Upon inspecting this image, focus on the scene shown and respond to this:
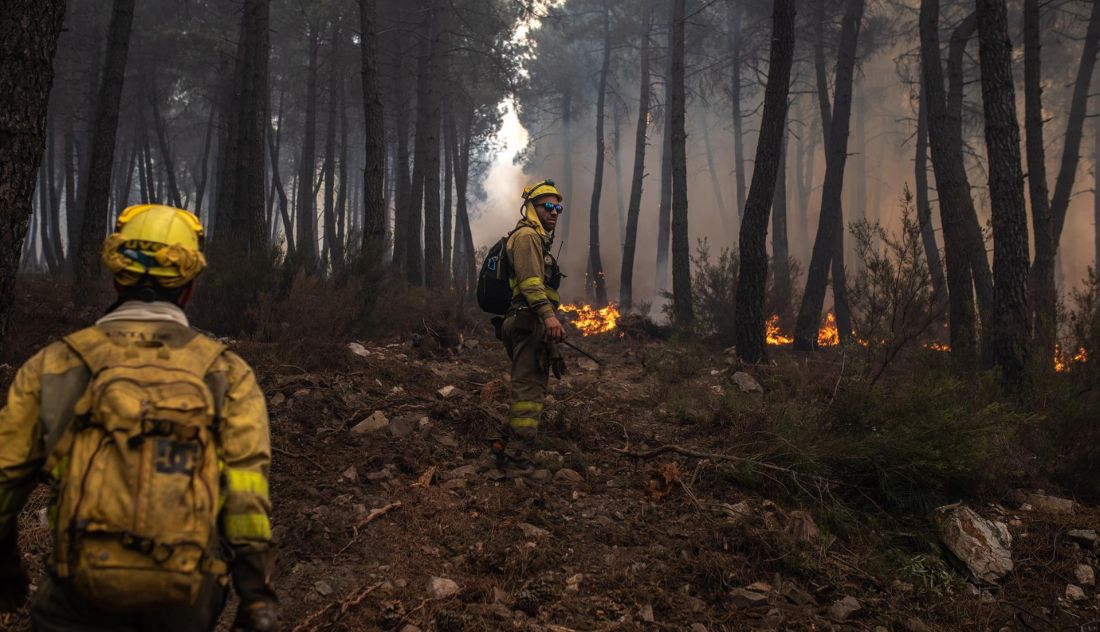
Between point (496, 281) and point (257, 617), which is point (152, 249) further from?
point (496, 281)

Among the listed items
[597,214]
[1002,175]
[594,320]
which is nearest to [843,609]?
[1002,175]

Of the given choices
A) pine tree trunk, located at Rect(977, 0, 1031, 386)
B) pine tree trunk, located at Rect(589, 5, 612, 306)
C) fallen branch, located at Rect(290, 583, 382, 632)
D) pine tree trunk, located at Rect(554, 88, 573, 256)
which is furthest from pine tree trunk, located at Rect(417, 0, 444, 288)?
pine tree trunk, located at Rect(554, 88, 573, 256)

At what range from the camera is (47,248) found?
59.5ft

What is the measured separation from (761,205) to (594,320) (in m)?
6.17

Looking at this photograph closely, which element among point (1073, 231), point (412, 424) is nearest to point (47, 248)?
point (412, 424)

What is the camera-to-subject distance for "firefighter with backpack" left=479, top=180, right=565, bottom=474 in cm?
497

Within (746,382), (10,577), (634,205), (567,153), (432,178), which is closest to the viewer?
(10,577)

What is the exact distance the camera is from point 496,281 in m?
5.20

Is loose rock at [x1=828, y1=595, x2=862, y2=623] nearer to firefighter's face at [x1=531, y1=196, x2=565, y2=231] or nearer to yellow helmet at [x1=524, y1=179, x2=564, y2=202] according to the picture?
firefighter's face at [x1=531, y1=196, x2=565, y2=231]

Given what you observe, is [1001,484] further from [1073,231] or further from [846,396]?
[1073,231]

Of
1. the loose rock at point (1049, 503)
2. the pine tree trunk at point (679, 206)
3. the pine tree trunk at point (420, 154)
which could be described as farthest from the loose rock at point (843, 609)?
the pine tree trunk at point (420, 154)

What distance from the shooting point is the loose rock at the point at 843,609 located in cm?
356

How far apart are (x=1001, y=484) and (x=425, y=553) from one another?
4.08 m

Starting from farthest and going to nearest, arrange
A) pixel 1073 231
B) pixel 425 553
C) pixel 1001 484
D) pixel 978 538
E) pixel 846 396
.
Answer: pixel 1073 231, pixel 846 396, pixel 1001 484, pixel 978 538, pixel 425 553
